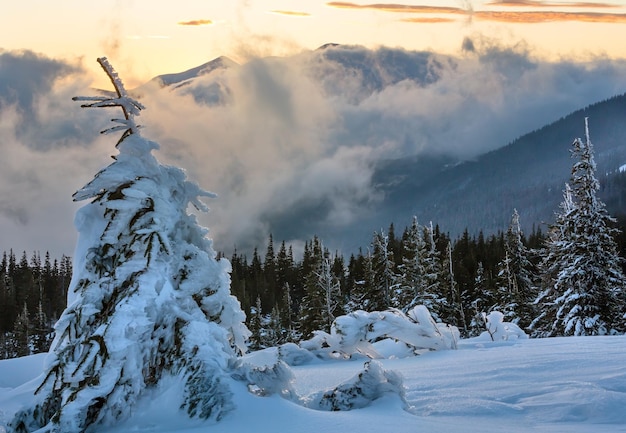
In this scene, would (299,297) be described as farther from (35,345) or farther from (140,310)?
(140,310)

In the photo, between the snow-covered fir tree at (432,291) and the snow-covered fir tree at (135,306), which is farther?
the snow-covered fir tree at (432,291)

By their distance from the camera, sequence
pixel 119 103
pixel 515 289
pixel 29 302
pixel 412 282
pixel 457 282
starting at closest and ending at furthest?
pixel 119 103 < pixel 515 289 < pixel 412 282 < pixel 457 282 < pixel 29 302

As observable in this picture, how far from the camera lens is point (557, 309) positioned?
3002 cm

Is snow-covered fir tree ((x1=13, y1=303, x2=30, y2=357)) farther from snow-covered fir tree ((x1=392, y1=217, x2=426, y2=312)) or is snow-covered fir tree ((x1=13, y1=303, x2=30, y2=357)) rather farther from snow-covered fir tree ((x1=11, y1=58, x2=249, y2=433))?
snow-covered fir tree ((x1=11, y1=58, x2=249, y2=433))

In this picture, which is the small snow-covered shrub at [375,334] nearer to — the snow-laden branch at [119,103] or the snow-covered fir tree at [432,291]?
the snow-laden branch at [119,103]

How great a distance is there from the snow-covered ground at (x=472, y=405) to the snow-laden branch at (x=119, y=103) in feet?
10.8

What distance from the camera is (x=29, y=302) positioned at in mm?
94938

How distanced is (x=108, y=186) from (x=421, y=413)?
437cm

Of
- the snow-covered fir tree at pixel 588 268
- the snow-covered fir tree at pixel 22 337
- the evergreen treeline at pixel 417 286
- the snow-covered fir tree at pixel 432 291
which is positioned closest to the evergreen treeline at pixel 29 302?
the snow-covered fir tree at pixel 22 337

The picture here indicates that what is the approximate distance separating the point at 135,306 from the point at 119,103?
2592 millimetres

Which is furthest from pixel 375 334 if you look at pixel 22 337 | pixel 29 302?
pixel 29 302

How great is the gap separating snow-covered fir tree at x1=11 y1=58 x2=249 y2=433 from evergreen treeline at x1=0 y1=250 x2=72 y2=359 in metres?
68.1

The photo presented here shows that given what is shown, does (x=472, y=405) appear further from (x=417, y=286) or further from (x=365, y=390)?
(x=417, y=286)

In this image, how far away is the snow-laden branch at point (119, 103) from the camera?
679 centimetres
